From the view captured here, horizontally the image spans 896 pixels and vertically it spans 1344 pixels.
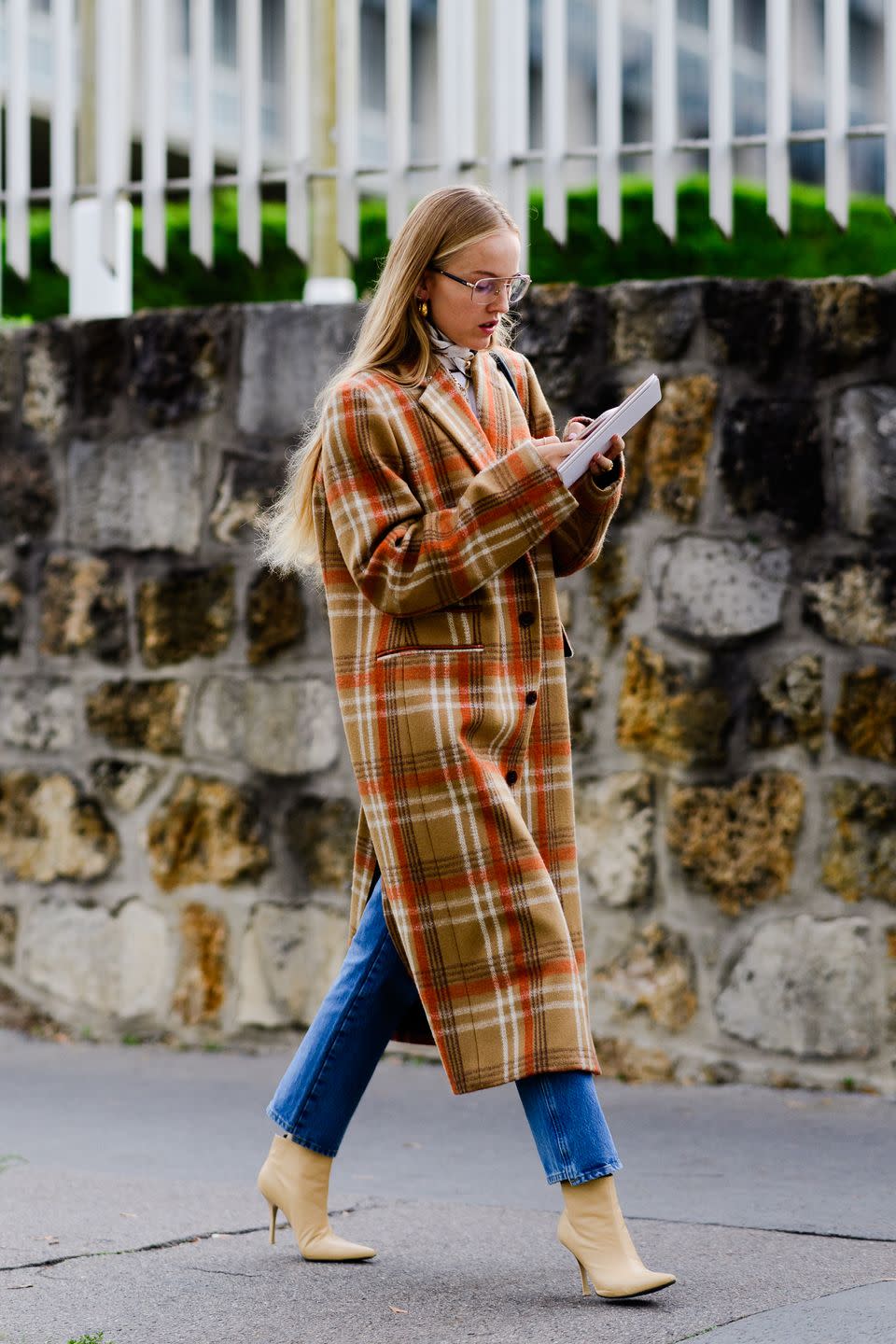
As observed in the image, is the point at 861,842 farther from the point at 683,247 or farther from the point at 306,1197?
the point at 683,247

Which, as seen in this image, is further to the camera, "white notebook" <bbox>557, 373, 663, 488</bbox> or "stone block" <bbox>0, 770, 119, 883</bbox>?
"stone block" <bbox>0, 770, 119, 883</bbox>

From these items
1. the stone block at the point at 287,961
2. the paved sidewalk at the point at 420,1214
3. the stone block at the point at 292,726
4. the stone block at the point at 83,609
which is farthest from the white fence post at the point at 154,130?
the paved sidewalk at the point at 420,1214

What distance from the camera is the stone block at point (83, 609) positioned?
16.3ft

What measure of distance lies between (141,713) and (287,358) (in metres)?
1.01

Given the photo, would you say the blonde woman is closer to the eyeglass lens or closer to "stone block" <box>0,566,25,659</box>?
the eyeglass lens

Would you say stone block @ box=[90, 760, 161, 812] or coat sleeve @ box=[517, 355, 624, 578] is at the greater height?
coat sleeve @ box=[517, 355, 624, 578]

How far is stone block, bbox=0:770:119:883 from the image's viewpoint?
4945 millimetres

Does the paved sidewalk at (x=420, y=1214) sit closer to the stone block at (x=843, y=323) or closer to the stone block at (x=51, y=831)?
the stone block at (x=51, y=831)

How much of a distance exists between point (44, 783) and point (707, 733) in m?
1.85

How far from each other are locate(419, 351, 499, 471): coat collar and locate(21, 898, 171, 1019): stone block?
2330mm

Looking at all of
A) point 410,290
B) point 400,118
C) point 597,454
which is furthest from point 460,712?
point 400,118

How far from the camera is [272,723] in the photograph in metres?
4.75

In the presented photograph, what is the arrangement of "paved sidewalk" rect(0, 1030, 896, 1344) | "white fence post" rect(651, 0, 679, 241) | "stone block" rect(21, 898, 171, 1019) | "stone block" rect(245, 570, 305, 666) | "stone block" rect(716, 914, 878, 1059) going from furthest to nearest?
1. "stone block" rect(21, 898, 171, 1019)
2. "stone block" rect(245, 570, 305, 666)
3. "white fence post" rect(651, 0, 679, 241)
4. "stone block" rect(716, 914, 878, 1059)
5. "paved sidewalk" rect(0, 1030, 896, 1344)

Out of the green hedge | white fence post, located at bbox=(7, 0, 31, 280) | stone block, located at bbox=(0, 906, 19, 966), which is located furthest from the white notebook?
the green hedge
